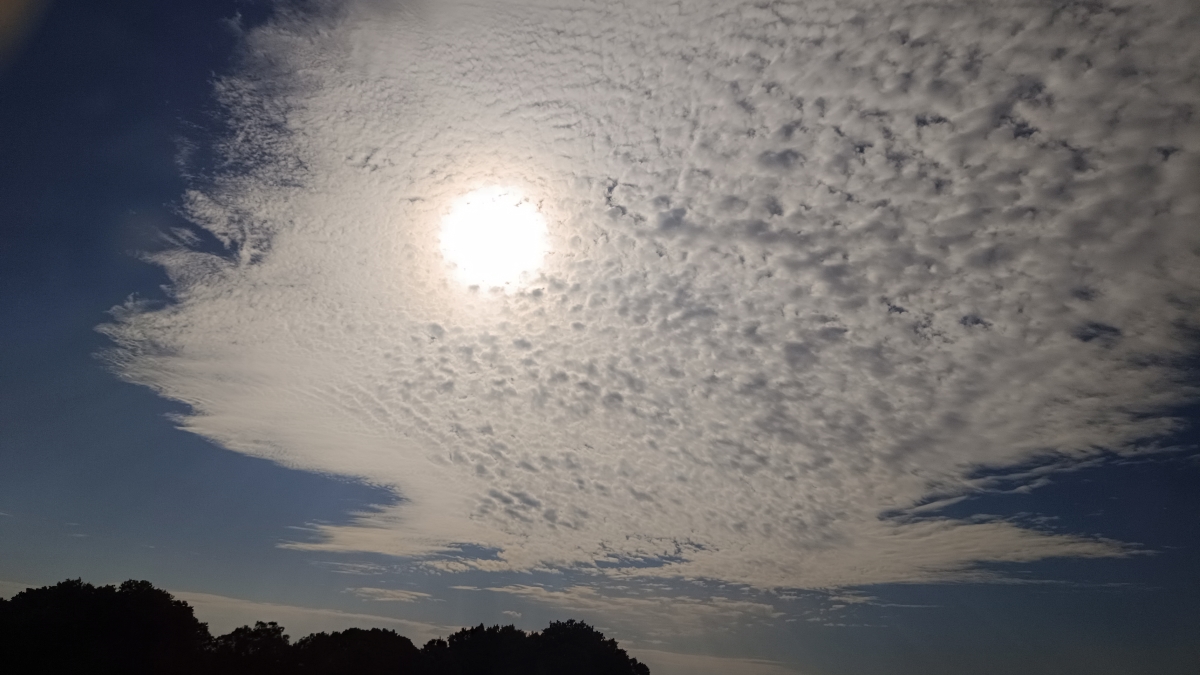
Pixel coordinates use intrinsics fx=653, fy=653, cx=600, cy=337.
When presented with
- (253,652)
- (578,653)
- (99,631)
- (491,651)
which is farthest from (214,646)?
(578,653)

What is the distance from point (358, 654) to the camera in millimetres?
38562

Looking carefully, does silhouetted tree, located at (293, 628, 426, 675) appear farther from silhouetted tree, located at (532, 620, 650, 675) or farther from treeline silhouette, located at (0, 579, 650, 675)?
silhouetted tree, located at (532, 620, 650, 675)

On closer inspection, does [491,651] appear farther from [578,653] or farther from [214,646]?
[214,646]

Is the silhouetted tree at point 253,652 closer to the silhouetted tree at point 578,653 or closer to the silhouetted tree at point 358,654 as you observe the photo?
the silhouetted tree at point 358,654

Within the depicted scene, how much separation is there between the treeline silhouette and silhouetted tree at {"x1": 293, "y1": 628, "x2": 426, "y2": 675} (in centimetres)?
6

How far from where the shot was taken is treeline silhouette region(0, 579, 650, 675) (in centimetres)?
2864

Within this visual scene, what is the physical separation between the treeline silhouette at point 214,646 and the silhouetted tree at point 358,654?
0.06 m

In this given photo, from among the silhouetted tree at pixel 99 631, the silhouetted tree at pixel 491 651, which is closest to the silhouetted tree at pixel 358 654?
the silhouetted tree at pixel 491 651

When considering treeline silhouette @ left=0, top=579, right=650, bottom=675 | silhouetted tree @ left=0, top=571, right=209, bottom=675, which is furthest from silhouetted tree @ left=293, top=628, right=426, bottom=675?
silhouetted tree @ left=0, top=571, right=209, bottom=675

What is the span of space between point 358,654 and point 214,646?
769 cm

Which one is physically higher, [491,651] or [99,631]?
[99,631]

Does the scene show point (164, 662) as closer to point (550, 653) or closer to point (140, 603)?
point (140, 603)

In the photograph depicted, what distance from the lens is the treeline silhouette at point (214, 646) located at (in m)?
28.6

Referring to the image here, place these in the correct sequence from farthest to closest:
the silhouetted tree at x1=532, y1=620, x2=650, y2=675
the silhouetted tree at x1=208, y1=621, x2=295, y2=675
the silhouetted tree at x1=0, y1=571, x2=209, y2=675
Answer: the silhouetted tree at x1=532, y1=620, x2=650, y2=675, the silhouetted tree at x1=208, y1=621, x2=295, y2=675, the silhouetted tree at x1=0, y1=571, x2=209, y2=675
